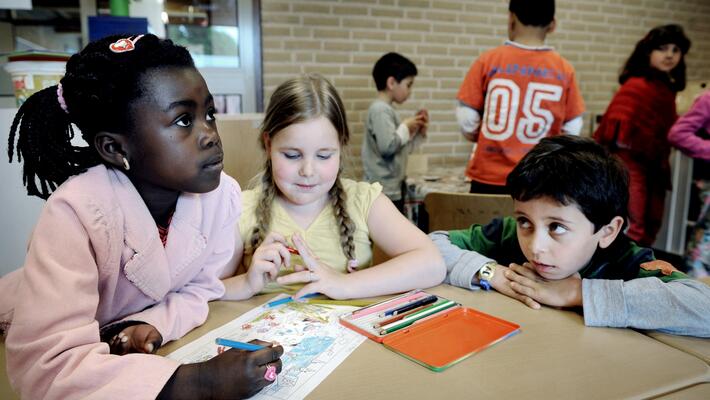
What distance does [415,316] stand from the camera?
91 cm

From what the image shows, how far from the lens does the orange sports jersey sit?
83.3 inches

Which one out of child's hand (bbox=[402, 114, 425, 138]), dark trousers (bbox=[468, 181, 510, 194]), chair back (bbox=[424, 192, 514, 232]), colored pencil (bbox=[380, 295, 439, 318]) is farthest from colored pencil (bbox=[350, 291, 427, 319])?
child's hand (bbox=[402, 114, 425, 138])

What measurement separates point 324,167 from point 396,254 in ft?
0.94

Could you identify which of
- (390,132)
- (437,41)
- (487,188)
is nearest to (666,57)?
(487,188)

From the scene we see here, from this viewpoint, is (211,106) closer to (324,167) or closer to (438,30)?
(324,167)

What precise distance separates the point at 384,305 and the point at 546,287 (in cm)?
33

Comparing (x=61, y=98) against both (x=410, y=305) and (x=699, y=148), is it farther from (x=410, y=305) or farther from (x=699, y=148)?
(x=699, y=148)

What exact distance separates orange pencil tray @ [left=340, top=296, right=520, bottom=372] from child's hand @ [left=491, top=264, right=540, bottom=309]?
0.42 feet

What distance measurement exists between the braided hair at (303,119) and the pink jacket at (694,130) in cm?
220

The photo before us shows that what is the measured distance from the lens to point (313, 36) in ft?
11.6

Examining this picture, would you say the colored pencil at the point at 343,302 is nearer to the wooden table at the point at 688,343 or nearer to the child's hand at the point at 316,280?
the child's hand at the point at 316,280

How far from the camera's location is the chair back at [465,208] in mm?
1593

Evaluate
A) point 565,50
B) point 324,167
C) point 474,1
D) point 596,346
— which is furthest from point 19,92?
point 565,50

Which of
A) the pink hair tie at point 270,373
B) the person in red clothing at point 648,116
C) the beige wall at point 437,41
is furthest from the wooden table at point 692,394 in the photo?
the beige wall at point 437,41
